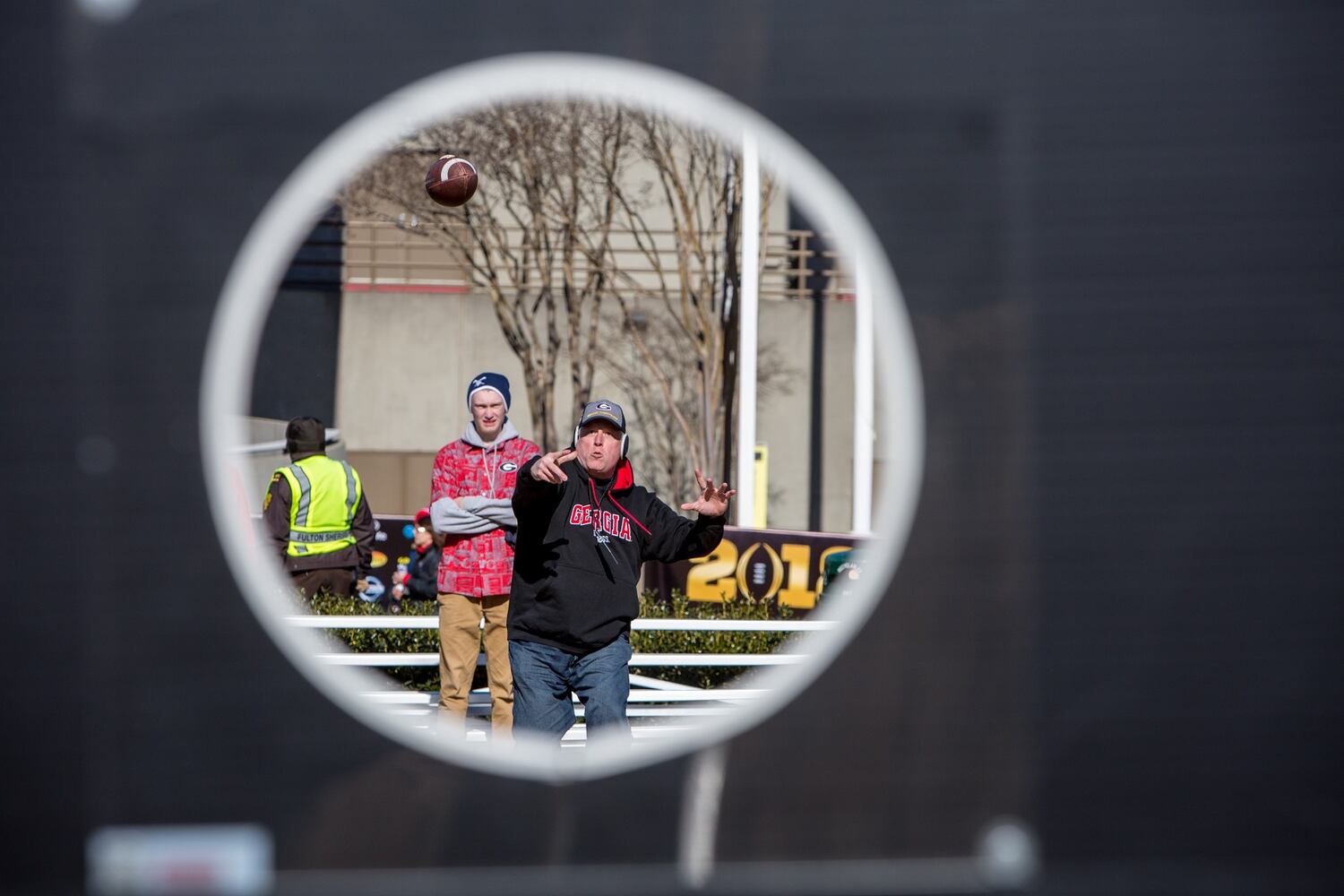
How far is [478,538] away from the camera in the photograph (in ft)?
16.1

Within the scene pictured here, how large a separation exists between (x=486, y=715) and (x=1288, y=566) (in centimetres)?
398

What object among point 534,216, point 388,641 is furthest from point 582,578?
point 534,216

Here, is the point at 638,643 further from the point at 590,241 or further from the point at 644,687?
the point at 590,241

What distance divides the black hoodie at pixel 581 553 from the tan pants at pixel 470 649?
2.58 feet

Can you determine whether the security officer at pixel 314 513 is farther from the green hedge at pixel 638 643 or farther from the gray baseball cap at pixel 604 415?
the gray baseball cap at pixel 604 415

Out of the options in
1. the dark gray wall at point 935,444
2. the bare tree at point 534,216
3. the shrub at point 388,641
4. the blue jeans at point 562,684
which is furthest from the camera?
the bare tree at point 534,216

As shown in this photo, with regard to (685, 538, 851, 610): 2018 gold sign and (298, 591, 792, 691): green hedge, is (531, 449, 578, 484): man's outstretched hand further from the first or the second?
(685, 538, 851, 610): 2018 gold sign

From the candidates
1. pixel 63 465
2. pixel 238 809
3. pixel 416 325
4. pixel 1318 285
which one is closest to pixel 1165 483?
pixel 1318 285

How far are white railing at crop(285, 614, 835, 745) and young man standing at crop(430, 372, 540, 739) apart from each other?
1.05 feet

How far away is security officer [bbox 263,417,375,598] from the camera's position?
5.96 metres

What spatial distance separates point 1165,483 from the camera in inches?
97.4

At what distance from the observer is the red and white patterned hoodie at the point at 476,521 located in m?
4.84

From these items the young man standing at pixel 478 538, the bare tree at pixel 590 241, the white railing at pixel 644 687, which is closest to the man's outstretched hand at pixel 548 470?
the young man standing at pixel 478 538

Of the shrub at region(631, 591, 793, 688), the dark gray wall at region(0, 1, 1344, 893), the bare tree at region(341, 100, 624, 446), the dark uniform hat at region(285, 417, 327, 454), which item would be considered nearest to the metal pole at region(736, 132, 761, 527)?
the shrub at region(631, 591, 793, 688)
